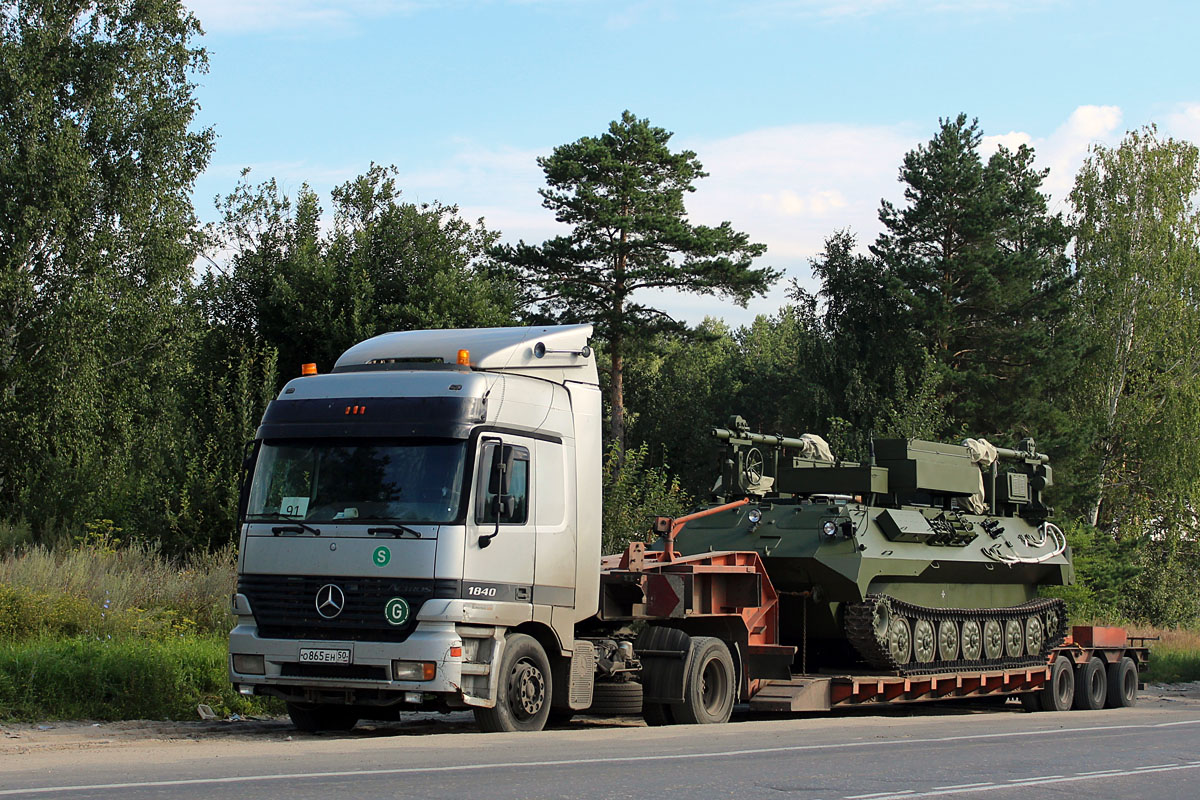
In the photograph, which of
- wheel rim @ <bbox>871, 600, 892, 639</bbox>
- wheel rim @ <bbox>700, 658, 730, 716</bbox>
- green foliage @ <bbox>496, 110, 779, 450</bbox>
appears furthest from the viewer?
green foliage @ <bbox>496, 110, 779, 450</bbox>

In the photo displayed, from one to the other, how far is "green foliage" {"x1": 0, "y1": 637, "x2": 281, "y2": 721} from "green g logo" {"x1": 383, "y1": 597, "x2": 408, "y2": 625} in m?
2.64

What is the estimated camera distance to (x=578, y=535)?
1307 cm

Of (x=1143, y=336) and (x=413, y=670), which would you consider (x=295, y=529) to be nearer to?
(x=413, y=670)

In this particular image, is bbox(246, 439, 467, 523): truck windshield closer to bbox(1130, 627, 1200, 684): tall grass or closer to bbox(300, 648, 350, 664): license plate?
bbox(300, 648, 350, 664): license plate

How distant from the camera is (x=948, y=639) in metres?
18.2

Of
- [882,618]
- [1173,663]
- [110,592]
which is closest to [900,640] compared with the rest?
[882,618]

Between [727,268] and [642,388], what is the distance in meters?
18.1

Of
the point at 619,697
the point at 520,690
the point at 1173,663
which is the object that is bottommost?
the point at 1173,663

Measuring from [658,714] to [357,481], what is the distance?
14.2ft

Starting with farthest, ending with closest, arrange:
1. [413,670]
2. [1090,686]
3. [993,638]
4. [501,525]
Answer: [1090,686], [993,638], [501,525], [413,670]

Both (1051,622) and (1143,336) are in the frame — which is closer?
(1051,622)

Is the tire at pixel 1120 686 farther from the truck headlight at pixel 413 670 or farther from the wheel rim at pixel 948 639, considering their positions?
the truck headlight at pixel 413 670

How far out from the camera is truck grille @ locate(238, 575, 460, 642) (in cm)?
1149

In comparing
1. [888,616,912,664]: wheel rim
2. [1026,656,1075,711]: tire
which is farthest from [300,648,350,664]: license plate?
[1026,656,1075,711]: tire
